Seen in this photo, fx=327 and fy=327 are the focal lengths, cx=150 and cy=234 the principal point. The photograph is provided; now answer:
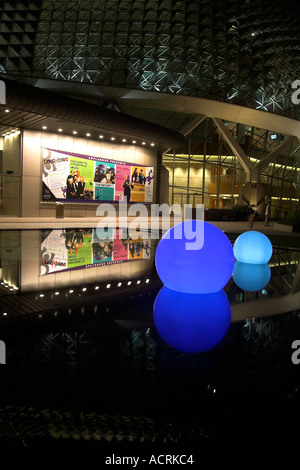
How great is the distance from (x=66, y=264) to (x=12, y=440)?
19.3ft

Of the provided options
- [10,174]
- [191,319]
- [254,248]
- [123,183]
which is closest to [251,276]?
[254,248]

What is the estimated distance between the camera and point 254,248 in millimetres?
8641

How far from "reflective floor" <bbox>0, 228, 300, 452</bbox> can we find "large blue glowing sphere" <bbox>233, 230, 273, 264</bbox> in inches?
137

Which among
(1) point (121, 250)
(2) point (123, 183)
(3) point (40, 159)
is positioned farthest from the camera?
(2) point (123, 183)

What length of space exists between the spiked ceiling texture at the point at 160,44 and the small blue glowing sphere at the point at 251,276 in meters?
23.8

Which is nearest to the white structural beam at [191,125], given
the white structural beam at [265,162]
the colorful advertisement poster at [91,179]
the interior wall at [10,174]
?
the colorful advertisement poster at [91,179]

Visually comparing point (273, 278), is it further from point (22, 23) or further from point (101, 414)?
point (22, 23)

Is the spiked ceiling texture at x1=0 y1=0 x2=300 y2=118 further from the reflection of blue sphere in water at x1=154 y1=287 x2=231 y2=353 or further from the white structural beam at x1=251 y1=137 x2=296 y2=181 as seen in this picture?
Answer: the reflection of blue sphere in water at x1=154 y1=287 x2=231 y2=353

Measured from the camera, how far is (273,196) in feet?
135

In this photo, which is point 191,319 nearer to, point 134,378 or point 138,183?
point 134,378

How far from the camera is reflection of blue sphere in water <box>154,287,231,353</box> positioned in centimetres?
342

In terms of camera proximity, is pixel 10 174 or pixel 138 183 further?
pixel 138 183

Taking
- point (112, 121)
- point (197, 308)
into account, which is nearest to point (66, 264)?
point (197, 308)

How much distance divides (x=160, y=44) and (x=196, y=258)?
29974 millimetres
